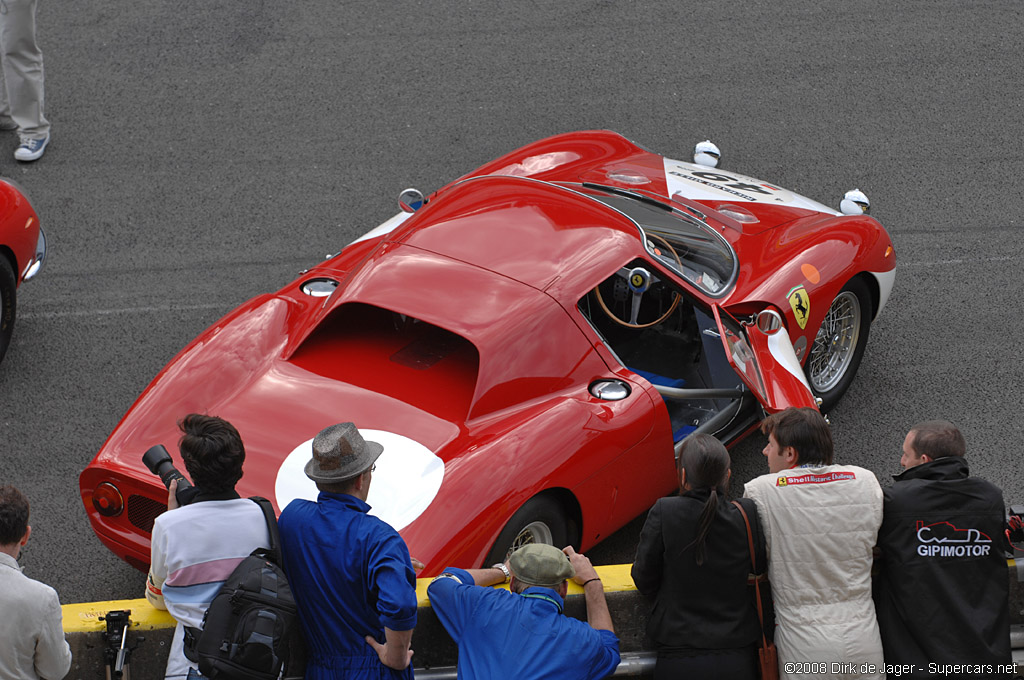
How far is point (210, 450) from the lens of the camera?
333 cm

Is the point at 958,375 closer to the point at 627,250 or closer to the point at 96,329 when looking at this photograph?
the point at 627,250

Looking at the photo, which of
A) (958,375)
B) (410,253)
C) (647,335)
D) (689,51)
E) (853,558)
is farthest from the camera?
(689,51)

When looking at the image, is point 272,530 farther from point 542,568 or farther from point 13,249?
point 13,249

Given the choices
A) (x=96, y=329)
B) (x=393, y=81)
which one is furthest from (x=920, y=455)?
(x=393, y=81)

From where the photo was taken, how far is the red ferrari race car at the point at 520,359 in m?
4.57

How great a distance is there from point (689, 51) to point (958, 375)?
4.72 m

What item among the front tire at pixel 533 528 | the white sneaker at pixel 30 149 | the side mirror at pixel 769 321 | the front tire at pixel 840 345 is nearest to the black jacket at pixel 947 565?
the front tire at pixel 533 528

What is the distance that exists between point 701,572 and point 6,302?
15.9ft

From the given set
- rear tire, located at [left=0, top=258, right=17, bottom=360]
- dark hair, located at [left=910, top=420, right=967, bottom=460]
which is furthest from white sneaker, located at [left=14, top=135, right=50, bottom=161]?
dark hair, located at [left=910, top=420, right=967, bottom=460]

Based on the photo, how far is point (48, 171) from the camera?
8.62 m

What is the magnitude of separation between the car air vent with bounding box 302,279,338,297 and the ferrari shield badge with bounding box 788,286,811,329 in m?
2.47

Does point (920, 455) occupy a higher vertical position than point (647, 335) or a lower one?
higher

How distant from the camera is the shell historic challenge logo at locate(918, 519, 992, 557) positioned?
3797 mm

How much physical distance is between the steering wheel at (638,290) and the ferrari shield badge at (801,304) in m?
0.61
